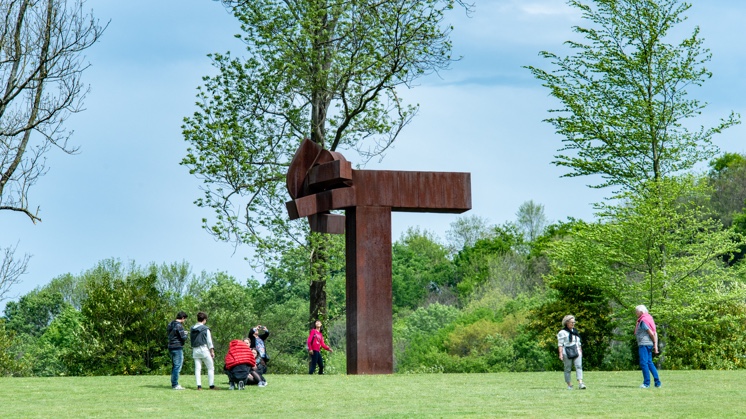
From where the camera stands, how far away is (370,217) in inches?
873

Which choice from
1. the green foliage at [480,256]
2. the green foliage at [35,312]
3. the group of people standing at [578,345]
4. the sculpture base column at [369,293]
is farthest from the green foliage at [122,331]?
the green foliage at [35,312]

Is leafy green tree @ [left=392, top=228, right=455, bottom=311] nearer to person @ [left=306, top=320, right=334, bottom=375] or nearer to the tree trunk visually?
the tree trunk

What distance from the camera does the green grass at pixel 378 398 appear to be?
13.9 m

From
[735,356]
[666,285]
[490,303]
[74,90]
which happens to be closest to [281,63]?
[74,90]

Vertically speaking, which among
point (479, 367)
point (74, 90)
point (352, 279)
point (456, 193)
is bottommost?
point (479, 367)

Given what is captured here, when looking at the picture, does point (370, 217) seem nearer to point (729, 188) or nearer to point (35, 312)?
point (729, 188)

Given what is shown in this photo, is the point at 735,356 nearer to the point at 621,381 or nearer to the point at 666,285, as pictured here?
the point at 666,285

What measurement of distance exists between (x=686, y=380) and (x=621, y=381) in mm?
1463

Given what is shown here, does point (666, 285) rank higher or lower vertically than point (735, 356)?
higher

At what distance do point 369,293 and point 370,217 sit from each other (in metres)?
1.72

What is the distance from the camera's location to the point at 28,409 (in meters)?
14.9

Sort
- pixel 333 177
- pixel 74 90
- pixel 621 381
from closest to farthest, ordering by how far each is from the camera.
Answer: pixel 621 381, pixel 333 177, pixel 74 90

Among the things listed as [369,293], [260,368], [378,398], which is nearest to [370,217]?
[369,293]

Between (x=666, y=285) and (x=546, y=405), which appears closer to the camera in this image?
(x=546, y=405)
